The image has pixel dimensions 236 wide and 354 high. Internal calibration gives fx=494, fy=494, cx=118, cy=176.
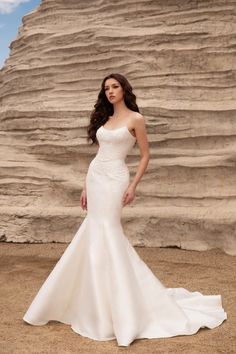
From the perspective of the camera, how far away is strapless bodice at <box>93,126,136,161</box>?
157 inches

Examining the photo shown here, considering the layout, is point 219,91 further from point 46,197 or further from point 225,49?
point 46,197

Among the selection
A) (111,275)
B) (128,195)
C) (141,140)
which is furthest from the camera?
(141,140)

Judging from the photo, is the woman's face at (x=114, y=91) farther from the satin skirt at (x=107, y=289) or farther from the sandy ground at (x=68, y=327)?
the sandy ground at (x=68, y=327)

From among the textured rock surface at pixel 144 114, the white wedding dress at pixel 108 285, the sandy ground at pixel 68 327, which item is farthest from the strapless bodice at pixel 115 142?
the textured rock surface at pixel 144 114

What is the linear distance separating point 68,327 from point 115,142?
1.52 meters

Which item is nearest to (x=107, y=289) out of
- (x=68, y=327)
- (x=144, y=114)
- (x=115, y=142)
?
(x=68, y=327)

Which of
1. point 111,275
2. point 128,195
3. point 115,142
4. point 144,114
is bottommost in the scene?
point 111,275

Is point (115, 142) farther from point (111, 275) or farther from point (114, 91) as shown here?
point (111, 275)

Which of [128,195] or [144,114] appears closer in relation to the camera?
[128,195]

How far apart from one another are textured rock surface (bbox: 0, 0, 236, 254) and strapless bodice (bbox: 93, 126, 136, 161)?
3.25 metres

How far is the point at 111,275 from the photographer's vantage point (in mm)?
3750

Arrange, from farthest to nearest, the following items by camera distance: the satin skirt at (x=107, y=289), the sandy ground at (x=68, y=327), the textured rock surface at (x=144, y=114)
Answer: the textured rock surface at (x=144, y=114) < the satin skirt at (x=107, y=289) < the sandy ground at (x=68, y=327)

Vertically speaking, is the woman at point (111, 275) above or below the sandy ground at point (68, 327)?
above

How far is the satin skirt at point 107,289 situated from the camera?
3.67 meters
